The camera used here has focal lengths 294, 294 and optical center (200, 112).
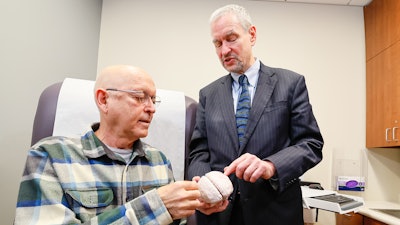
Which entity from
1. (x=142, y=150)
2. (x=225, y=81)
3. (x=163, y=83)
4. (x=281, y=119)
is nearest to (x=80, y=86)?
(x=142, y=150)

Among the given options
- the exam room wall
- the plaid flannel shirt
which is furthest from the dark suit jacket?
the exam room wall

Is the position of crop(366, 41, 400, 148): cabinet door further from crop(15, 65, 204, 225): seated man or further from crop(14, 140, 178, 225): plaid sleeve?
crop(14, 140, 178, 225): plaid sleeve

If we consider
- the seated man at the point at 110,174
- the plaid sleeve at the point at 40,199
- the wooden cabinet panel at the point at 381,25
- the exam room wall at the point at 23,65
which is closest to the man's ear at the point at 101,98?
the seated man at the point at 110,174

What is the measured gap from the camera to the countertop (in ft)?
5.92

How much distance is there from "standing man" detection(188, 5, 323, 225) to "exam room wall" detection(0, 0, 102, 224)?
97cm

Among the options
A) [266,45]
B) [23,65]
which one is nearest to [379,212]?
[266,45]

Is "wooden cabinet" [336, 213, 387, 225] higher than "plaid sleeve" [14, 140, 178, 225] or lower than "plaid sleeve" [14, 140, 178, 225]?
lower

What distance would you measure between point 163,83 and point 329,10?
164 centimetres

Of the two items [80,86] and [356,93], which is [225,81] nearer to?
[80,86]

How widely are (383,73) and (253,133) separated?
1791 millimetres

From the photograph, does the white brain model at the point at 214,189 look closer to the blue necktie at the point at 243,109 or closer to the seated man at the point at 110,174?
the seated man at the point at 110,174

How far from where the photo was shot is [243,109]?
118 centimetres

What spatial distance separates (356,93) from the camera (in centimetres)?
259

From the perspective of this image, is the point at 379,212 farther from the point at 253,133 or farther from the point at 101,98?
the point at 101,98
